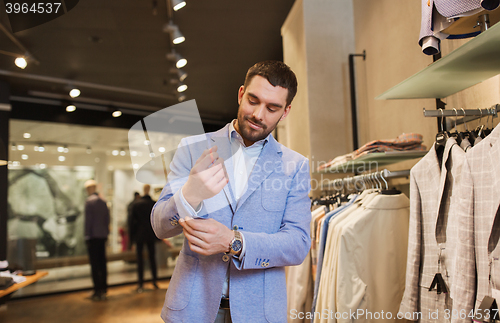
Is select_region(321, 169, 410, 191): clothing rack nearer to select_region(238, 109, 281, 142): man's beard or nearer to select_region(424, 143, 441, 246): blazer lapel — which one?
select_region(424, 143, 441, 246): blazer lapel

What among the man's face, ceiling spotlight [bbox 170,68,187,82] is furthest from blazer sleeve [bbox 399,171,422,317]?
ceiling spotlight [bbox 170,68,187,82]

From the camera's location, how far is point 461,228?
1015mm

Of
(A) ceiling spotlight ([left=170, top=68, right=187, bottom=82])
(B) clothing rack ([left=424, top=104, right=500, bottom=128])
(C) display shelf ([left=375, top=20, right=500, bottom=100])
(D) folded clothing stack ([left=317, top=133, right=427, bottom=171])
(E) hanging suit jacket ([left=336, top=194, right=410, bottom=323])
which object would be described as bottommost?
(E) hanging suit jacket ([left=336, top=194, right=410, bottom=323])

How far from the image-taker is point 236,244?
0.85m

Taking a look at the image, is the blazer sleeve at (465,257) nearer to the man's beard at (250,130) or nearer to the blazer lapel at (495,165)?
the blazer lapel at (495,165)

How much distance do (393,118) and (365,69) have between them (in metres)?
0.63

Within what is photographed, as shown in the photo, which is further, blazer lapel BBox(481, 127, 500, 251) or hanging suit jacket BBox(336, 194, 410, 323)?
hanging suit jacket BBox(336, 194, 410, 323)

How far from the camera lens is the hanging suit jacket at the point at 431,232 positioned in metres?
1.21

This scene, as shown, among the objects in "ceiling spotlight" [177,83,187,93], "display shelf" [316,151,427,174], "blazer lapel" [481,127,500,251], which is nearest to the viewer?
"blazer lapel" [481,127,500,251]

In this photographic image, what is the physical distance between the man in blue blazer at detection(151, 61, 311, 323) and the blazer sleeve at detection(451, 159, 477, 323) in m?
0.47

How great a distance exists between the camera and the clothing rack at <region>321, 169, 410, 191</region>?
1731 millimetres

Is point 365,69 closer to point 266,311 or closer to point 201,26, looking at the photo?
point 201,26

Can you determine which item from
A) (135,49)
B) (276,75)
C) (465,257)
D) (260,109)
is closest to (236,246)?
(260,109)

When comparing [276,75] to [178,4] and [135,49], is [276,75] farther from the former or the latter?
[135,49]
